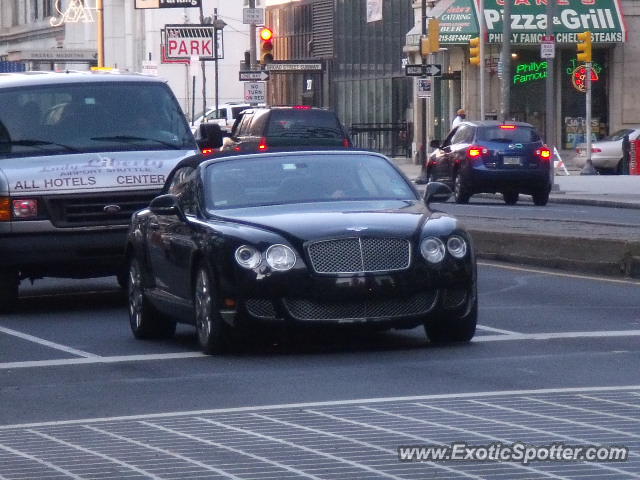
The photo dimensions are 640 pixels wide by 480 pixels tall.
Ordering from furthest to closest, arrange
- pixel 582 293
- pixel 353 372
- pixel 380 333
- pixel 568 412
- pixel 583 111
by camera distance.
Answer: pixel 583 111 < pixel 582 293 < pixel 380 333 < pixel 353 372 < pixel 568 412

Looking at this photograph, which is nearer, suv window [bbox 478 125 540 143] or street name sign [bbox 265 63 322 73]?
suv window [bbox 478 125 540 143]

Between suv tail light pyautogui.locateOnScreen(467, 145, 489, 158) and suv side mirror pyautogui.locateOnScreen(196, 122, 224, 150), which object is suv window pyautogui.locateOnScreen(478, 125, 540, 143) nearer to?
suv tail light pyautogui.locateOnScreen(467, 145, 489, 158)

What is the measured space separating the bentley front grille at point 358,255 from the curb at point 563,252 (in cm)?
590

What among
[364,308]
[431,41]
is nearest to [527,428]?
[364,308]

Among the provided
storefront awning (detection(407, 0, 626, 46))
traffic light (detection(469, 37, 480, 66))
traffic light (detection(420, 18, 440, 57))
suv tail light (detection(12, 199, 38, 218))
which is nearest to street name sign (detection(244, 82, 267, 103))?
traffic light (detection(420, 18, 440, 57))

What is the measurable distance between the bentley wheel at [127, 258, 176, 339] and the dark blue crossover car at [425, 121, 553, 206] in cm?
1912

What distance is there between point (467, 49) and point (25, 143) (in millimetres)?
37674

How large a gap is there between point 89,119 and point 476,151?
17138 millimetres

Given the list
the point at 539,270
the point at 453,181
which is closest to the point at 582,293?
the point at 539,270

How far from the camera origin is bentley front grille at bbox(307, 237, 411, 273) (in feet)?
37.2

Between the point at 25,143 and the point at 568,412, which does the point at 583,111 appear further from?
the point at 568,412

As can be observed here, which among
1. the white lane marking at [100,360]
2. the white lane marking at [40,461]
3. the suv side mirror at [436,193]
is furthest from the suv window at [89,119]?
the white lane marking at [40,461]

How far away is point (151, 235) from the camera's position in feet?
43.2

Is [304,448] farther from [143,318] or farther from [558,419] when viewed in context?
[143,318]
